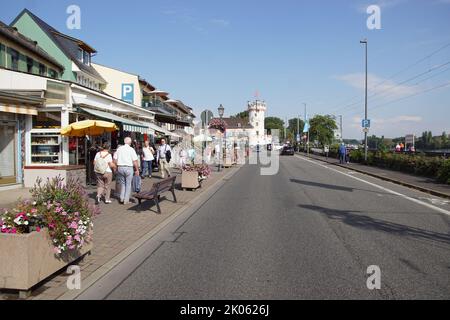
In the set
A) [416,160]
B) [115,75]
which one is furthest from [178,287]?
[115,75]

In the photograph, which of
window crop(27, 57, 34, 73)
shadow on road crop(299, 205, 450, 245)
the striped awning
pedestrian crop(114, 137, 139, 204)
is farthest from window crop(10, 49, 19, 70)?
shadow on road crop(299, 205, 450, 245)

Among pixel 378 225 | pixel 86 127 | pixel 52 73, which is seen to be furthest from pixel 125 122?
pixel 52 73

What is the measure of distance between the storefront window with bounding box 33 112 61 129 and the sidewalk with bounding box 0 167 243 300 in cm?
287

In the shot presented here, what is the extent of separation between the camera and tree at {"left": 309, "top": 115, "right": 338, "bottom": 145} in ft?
288

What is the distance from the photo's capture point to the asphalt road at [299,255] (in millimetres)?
4734

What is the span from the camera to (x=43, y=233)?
4.73 metres

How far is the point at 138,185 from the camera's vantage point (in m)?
13.7

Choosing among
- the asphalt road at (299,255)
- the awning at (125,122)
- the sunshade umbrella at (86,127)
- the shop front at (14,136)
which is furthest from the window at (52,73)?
the asphalt road at (299,255)

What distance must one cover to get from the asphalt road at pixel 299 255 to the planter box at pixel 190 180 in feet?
12.7

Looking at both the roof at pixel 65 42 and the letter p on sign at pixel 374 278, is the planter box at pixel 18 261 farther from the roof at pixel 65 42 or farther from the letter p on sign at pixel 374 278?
the roof at pixel 65 42

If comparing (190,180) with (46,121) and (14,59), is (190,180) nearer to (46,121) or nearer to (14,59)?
(46,121)

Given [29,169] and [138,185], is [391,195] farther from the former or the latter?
[29,169]

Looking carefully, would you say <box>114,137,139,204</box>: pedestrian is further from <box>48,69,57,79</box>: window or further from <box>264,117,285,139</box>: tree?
<box>264,117,285,139</box>: tree
